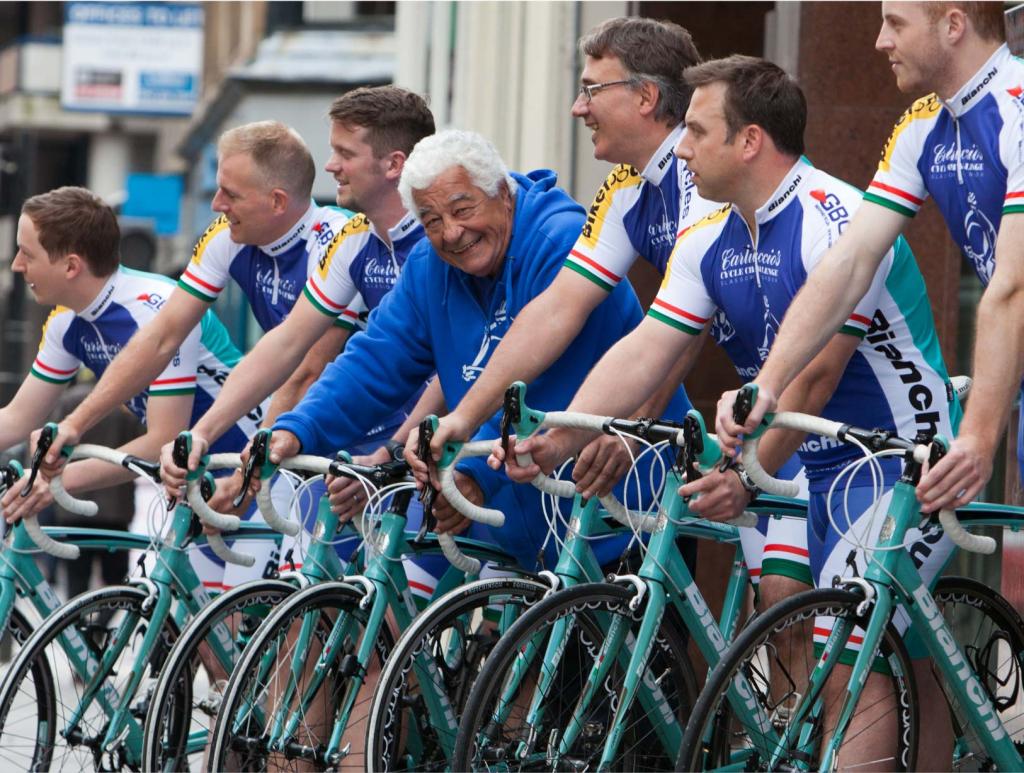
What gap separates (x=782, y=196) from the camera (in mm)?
5250

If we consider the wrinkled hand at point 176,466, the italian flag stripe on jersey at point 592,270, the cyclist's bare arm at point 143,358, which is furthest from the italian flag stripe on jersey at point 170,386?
the italian flag stripe on jersey at point 592,270

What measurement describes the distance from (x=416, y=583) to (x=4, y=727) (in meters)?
1.31

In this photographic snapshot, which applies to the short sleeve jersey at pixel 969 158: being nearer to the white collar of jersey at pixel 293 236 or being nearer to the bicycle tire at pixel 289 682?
the bicycle tire at pixel 289 682

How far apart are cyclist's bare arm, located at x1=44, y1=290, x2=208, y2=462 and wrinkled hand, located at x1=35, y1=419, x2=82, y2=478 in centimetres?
6

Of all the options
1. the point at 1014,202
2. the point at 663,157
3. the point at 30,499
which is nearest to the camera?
the point at 1014,202

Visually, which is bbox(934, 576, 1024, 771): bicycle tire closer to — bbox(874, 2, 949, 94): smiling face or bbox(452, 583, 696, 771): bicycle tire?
bbox(452, 583, 696, 771): bicycle tire

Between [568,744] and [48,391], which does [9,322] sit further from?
[568,744]

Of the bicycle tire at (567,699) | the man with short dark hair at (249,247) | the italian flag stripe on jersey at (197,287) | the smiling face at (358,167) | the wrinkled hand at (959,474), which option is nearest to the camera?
the wrinkled hand at (959,474)

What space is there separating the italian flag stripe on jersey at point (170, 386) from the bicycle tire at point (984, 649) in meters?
3.27

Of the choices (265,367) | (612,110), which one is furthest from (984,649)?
(265,367)

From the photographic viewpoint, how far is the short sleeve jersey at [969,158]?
15.8 feet

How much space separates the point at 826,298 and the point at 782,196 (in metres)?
Answer: 0.48

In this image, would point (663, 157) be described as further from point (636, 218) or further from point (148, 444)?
point (148, 444)

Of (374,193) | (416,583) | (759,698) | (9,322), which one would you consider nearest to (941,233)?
(374,193)
